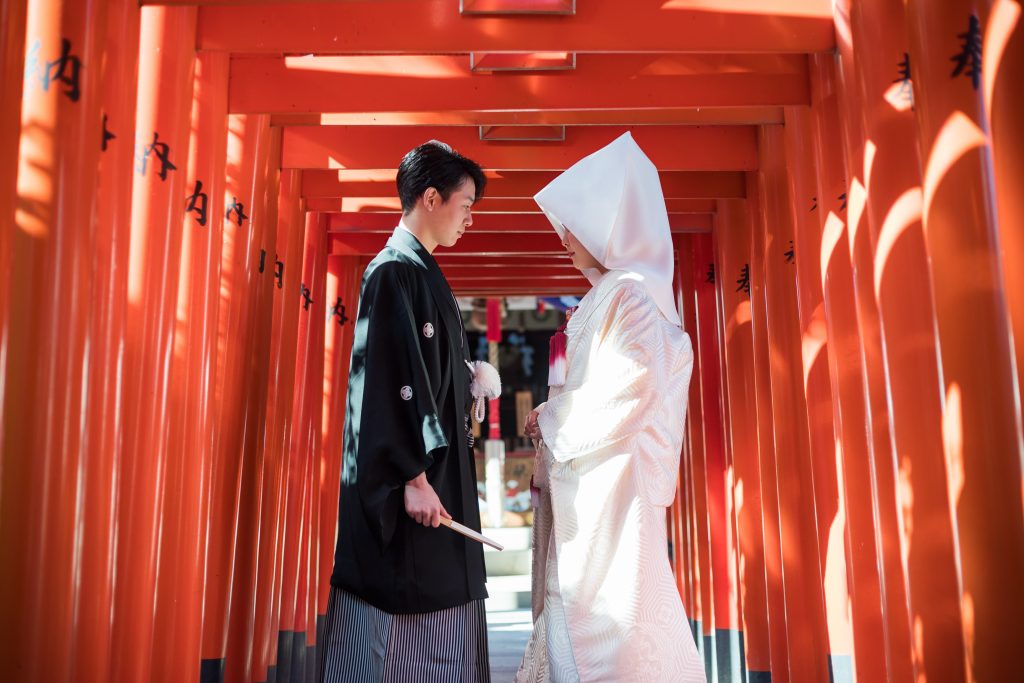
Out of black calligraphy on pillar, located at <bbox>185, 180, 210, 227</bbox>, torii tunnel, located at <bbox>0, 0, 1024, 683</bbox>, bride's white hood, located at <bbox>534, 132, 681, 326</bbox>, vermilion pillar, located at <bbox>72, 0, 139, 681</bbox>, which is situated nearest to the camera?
torii tunnel, located at <bbox>0, 0, 1024, 683</bbox>

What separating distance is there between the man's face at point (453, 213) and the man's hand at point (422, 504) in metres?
0.98

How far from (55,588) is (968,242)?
3.18 m

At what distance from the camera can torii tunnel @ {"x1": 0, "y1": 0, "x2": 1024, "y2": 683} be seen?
313 cm

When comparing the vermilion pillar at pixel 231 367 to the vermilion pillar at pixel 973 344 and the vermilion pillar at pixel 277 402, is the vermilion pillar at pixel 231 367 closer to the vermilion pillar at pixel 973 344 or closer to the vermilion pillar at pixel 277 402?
the vermilion pillar at pixel 277 402

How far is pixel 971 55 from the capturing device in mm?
3289

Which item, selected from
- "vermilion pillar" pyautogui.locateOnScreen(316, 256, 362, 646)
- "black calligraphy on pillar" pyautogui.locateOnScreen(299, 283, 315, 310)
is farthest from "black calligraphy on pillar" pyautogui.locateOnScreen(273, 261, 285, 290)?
"vermilion pillar" pyautogui.locateOnScreen(316, 256, 362, 646)

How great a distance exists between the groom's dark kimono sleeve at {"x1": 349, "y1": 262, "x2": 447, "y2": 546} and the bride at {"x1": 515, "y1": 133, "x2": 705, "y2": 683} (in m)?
0.73

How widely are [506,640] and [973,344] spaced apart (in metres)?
6.75

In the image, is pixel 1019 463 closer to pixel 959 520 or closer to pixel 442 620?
pixel 959 520

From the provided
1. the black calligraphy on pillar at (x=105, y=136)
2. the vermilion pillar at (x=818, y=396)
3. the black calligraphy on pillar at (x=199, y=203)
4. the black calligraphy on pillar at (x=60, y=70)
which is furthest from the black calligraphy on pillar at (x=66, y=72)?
the vermilion pillar at (x=818, y=396)

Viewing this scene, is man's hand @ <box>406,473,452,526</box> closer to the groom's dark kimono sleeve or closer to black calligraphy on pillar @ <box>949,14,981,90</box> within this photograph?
the groom's dark kimono sleeve

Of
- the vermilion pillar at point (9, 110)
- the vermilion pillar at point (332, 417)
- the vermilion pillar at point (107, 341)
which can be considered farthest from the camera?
the vermilion pillar at point (332, 417)

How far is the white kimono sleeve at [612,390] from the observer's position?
3.69m

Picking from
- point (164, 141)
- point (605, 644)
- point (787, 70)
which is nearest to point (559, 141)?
point (787, 70)
